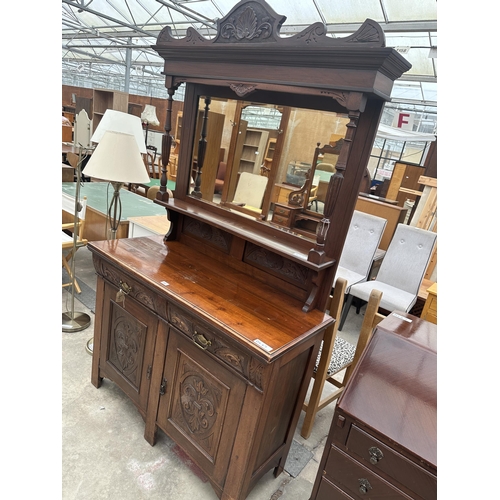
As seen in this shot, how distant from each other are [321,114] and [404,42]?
5204mm

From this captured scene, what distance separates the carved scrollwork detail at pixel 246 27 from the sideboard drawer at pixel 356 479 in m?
1.58

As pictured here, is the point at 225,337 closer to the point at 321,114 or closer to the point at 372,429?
the point at 372,429

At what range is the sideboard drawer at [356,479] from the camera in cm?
113

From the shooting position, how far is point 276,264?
1.54 metres

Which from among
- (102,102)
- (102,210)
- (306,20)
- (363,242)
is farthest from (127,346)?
(102,102)

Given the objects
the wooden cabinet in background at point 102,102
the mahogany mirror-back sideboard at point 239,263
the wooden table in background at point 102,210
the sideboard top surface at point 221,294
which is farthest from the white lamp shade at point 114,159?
the wooden cabinet in background at point 102,102

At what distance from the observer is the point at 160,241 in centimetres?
192

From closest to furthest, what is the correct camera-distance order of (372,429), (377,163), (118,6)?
Result: (372,429)
(118,6)
(377,163)

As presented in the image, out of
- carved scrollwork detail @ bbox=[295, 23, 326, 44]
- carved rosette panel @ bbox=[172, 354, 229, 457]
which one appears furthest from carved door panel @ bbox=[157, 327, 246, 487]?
carved scrollwork detail @ bbox=[295, 23, 326, 44]

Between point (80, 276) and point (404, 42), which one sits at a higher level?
point (404, 42)

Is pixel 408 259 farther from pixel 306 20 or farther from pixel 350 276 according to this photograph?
pixel 306 20

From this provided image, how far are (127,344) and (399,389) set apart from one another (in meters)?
1.27

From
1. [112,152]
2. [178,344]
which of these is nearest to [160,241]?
[112,152]

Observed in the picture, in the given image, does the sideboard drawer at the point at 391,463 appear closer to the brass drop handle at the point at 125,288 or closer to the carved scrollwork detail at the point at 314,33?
the brass drop handle at the point at 125,288
